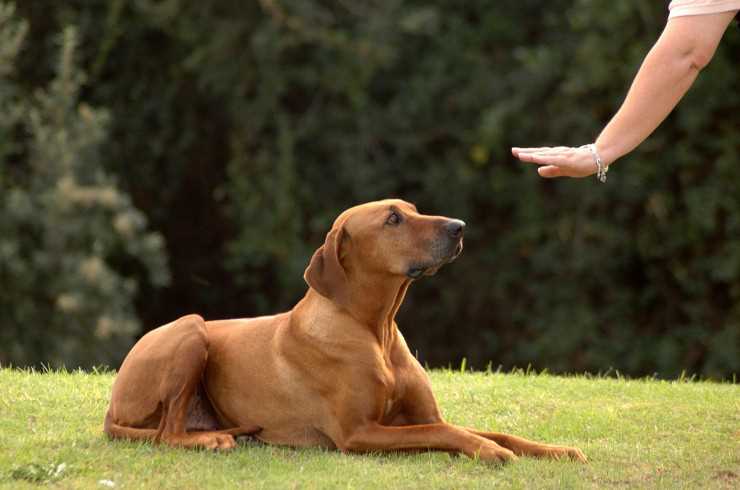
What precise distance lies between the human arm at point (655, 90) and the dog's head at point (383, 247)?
0.67 metres

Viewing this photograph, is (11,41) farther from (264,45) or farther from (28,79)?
(264,45)

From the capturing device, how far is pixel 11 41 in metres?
14.3

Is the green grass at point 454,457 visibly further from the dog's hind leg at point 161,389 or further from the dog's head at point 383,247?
the dog's head at point 383,247

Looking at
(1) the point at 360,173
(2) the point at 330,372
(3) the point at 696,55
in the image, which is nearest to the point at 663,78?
(3) the point at 696,55

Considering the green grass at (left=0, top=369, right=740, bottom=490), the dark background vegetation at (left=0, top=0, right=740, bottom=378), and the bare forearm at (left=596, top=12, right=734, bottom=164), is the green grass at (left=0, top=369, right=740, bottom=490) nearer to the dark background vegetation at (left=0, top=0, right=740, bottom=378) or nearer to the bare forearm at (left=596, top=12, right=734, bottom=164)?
the bare forearm at (left=596, top=12, right=734, bottom=164)

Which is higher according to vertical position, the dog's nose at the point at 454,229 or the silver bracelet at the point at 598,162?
the silver bracelet at the point at 598,162

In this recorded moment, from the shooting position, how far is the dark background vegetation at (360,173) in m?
14.1

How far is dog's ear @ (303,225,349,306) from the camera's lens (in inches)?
247

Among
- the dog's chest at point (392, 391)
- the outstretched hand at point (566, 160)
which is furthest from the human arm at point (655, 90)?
the dog's chest at point (392, 391)

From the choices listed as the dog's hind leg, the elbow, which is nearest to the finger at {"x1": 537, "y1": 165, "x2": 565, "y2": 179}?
the elbow

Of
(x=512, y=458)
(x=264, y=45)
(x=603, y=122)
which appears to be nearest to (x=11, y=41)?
(x=264, y=45)

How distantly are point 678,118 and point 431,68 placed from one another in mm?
3253

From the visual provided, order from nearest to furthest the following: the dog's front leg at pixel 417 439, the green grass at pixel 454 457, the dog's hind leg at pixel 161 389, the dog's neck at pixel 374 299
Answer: the green grass at pixel 454 457
the dog's front leg at pixel 417 439
the dog's neck at pixel 374 299
the dog's hind leg at pixel 161 389

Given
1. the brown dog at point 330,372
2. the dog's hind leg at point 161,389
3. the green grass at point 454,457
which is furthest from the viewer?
the dog's hind leg at point 161,389
